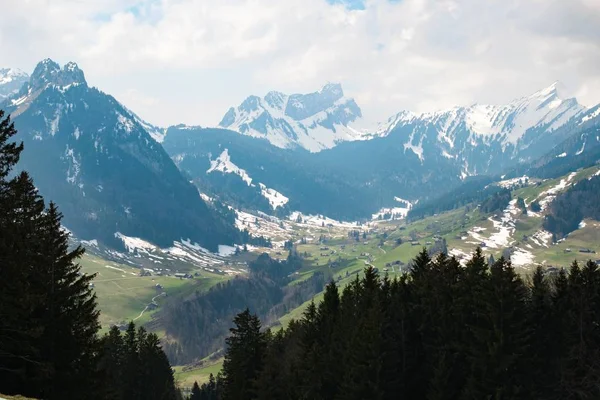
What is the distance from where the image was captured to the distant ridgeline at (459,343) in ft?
182

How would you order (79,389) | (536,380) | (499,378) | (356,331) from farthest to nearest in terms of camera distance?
1. (356,331)
2. (536,380)
3. (499,378)
4. (79,389)

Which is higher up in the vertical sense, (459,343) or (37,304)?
(37,304)

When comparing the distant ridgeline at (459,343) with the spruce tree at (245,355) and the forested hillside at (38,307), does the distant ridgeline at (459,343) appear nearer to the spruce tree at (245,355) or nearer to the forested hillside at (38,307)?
the spruce tree at (245,355)

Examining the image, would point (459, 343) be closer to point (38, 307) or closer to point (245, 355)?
point (245, 355)

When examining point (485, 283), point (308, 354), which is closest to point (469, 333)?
point (485, 283)

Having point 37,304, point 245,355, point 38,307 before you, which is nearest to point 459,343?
point 245,355

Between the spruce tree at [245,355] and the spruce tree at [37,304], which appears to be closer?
the spruce tree at [37,304]

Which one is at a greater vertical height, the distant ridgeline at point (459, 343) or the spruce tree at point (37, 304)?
→ the spruce tree at point (37, 304)

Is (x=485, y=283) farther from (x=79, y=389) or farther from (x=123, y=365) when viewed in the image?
(x=123, y=365)

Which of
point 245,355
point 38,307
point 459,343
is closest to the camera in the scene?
point 38,307

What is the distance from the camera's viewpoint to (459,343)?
60.9 m

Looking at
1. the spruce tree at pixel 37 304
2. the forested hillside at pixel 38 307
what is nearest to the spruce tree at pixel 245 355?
the forested hillside at pixel 38 307

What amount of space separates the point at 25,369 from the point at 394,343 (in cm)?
3758

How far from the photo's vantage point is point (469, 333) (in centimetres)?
6088
